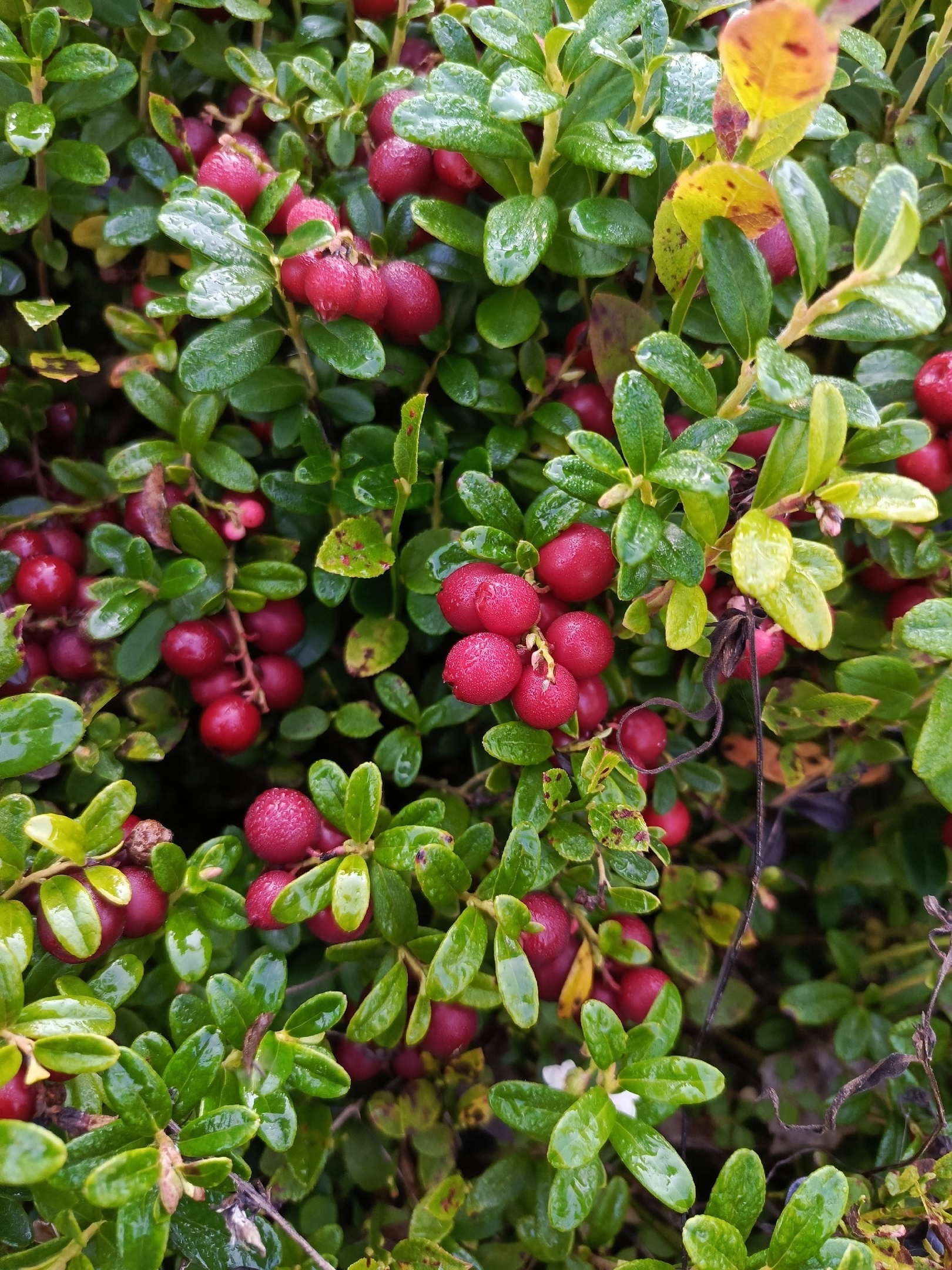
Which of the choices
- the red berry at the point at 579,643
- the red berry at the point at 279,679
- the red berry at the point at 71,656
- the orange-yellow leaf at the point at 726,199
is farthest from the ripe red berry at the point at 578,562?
the red berry at the point at 71,656

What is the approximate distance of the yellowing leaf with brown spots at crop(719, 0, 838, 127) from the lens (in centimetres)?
79

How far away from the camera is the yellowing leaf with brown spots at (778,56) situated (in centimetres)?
79

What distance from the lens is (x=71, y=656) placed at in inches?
54.6

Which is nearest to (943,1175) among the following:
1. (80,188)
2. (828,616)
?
(828,616)

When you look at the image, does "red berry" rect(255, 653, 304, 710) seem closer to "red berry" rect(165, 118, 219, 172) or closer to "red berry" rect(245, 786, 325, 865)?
"red berry" rect(245, 786, 325, 865)

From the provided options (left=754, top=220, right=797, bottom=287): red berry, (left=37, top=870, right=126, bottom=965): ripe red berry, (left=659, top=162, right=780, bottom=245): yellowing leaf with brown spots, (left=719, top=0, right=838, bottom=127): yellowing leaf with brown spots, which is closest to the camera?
(left=719, top=0, right=838, bottom=127): yellowing leaf with brown spots

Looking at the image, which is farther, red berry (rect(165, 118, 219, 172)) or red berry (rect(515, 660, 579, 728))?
red berry (rect(165, 118, 219, 172))

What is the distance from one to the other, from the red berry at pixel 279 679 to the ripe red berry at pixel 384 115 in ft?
2.71

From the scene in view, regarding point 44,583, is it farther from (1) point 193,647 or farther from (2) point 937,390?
(2) point 937,390

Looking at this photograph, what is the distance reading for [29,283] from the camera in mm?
1607

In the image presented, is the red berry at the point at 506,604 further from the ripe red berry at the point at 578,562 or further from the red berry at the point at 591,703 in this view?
the red berry at the point at 591,703

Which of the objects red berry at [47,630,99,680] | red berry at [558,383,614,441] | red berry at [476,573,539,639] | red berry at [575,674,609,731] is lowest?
red berry at [47,630,99,680]

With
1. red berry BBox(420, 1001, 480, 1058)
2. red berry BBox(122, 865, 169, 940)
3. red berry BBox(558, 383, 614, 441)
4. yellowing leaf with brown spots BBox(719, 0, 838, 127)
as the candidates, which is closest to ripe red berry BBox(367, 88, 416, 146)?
red berry BBox(558, 383, 614, 441)

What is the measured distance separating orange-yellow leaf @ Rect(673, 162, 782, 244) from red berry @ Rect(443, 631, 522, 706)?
1.76 feet
